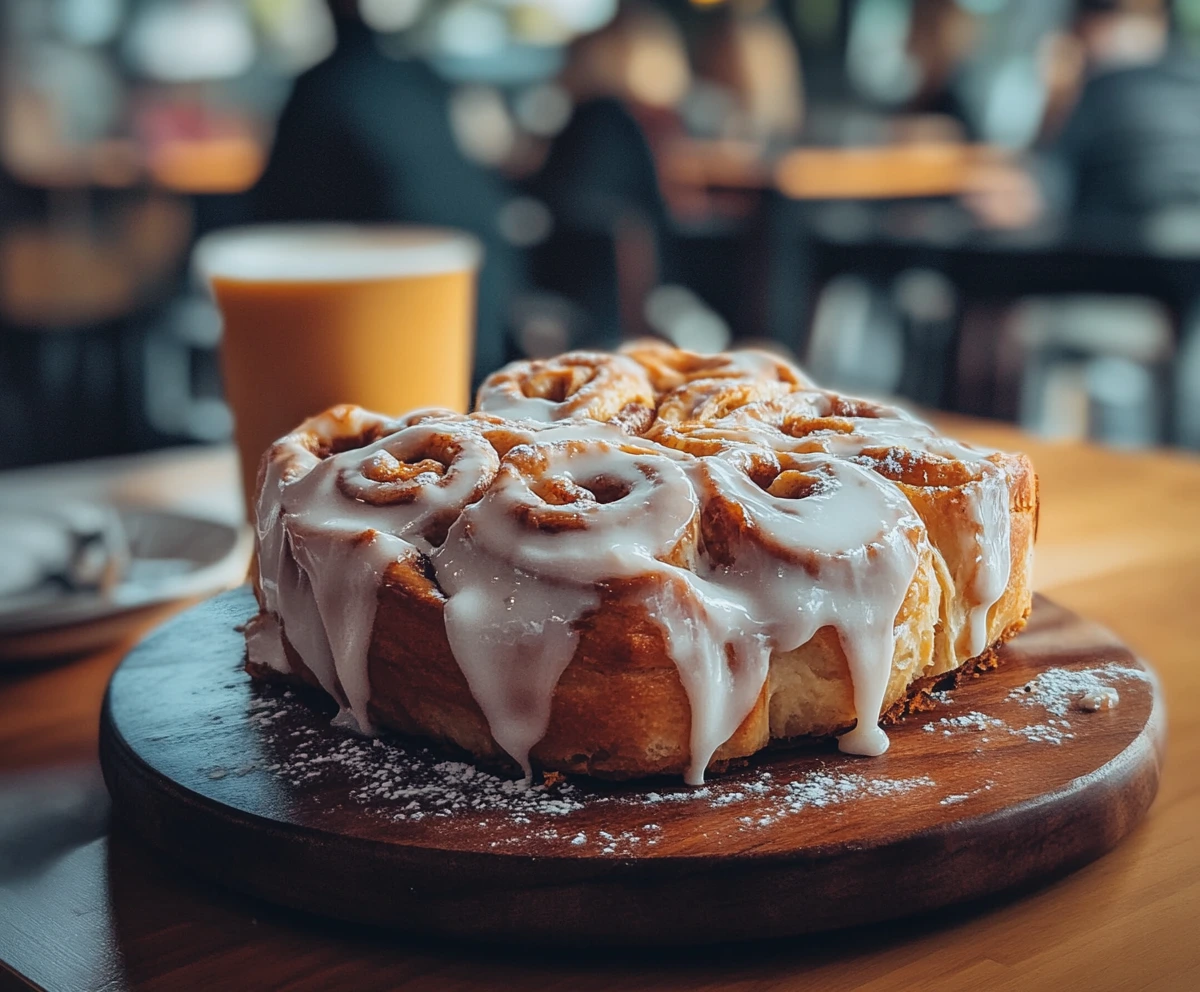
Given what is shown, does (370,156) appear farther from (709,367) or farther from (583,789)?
(583,789)

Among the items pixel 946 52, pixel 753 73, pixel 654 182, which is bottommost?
pixel 654 182

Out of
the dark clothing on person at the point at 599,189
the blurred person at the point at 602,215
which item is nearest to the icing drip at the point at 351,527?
the blurred person at the point at 602,215

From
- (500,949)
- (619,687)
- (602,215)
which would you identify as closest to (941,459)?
(619,687)

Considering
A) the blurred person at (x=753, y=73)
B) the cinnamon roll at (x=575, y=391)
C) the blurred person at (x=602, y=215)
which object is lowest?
the blurred person at (x=602, y=215)

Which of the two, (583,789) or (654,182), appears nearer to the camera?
(583,789)

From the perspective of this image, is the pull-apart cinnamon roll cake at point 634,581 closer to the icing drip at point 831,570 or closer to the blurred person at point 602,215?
the icing drip at point 831,570

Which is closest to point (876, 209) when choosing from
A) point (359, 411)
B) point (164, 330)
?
point (164, 330)

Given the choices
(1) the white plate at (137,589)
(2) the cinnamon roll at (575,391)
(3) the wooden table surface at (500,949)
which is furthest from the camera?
(1) the white plate at (137,589)

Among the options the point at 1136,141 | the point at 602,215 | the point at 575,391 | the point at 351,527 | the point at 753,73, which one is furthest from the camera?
the point at 753,73
